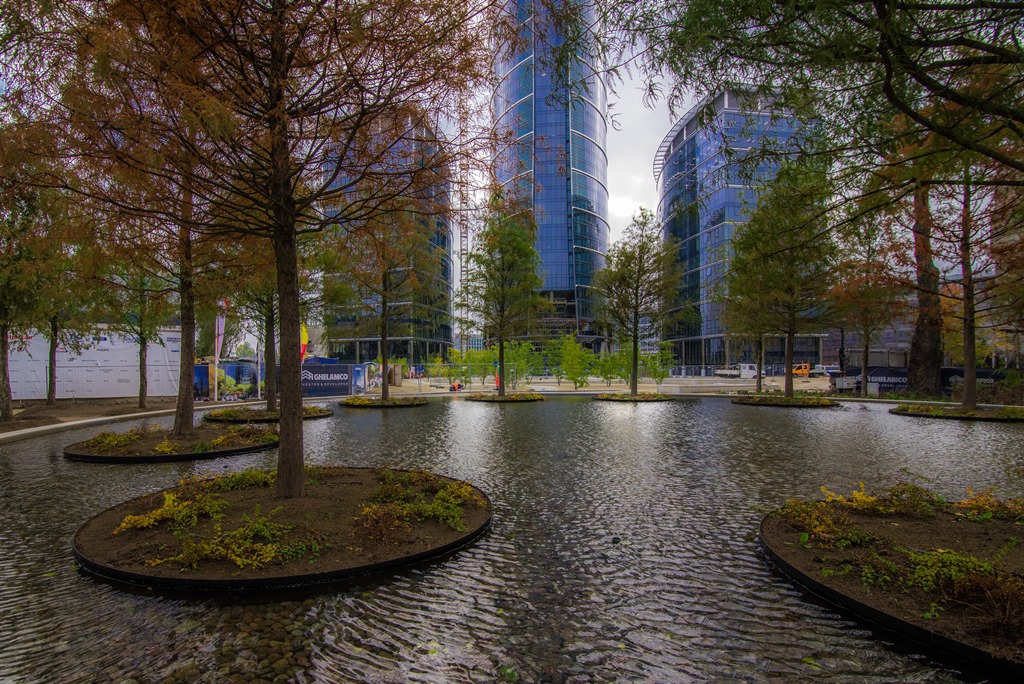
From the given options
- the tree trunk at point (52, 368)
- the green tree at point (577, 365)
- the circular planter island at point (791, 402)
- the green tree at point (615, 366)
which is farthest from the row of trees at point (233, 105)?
the green tree at point (615, 366)

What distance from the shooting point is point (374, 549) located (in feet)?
17.1

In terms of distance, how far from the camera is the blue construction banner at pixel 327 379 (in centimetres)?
2856

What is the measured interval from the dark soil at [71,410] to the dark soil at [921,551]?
63.6 ft

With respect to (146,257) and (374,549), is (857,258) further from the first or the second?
(146,257)

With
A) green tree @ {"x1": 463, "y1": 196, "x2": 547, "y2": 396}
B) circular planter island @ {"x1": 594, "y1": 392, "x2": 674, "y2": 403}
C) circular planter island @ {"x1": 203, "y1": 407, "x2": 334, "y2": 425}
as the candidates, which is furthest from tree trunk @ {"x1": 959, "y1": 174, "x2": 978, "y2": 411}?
circular planter island @ {"x1": 203, "y1": 407, "x2": 334, "y2": 425}

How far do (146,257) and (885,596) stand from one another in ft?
34.0

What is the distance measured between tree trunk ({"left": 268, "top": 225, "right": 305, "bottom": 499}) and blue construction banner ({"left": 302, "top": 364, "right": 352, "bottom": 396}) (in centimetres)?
2323

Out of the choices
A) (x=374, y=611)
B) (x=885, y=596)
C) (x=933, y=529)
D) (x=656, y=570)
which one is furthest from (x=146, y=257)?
(x=933, y=529)

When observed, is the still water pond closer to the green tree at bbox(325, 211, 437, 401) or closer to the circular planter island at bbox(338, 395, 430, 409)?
the green tree at bbox(325, 211, 437, 401)

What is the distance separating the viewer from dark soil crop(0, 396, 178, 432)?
51.4 feet

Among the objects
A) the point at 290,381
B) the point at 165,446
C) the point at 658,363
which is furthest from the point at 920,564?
the point at 658,363

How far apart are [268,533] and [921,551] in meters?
6.57

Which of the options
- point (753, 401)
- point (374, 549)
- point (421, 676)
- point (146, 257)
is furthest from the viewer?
point (753, 401)

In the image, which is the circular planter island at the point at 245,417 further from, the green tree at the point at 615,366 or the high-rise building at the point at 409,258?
the green tree at the point at 615,366
